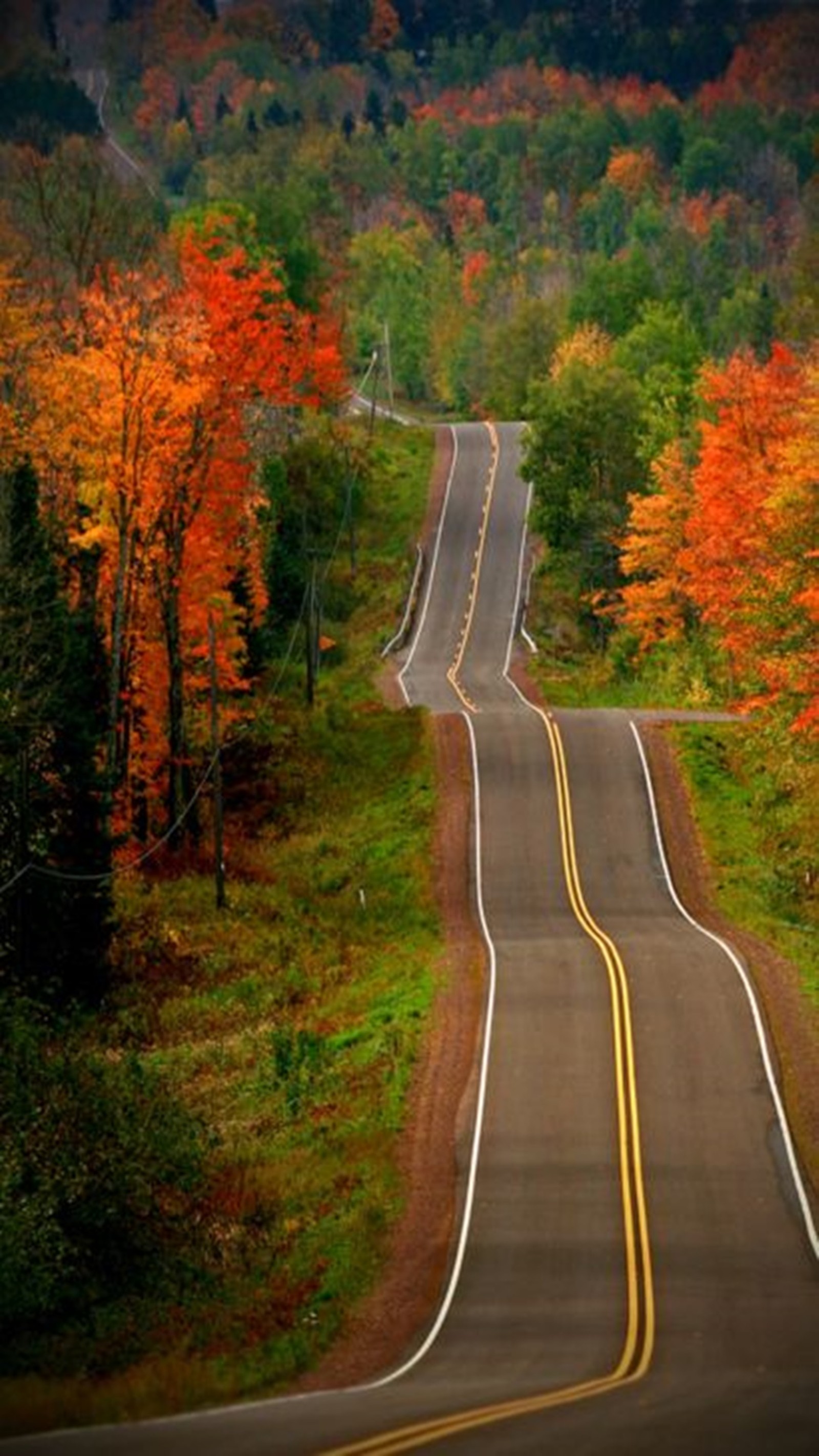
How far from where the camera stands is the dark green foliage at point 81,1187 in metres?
29.5

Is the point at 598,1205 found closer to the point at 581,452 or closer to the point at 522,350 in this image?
the point at 581,452

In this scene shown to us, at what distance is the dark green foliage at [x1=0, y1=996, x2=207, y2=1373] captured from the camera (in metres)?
29.5

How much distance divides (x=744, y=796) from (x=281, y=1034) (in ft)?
70.2

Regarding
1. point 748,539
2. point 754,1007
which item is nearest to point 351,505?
point 748,539

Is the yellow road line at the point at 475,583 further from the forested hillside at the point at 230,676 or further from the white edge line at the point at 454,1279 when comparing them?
the white edge line at the point at 454,1279

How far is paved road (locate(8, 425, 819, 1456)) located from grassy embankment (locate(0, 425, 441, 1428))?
1659 millimetres

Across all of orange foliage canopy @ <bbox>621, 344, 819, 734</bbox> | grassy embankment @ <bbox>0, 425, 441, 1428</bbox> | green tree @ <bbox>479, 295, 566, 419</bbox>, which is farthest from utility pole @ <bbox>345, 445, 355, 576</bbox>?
green tree @ <bbox>479, 295, 566, 419</bbox>

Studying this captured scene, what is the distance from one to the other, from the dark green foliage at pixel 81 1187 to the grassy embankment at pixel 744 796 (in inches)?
652

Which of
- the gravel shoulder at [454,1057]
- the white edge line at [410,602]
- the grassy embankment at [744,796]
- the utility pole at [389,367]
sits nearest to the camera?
the gravel shoulder at [454,1057]

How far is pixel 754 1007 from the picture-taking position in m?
45.3

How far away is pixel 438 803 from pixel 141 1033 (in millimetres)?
15964

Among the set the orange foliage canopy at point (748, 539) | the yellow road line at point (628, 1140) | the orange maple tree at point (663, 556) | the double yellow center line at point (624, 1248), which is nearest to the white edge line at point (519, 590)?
the orange foliage canopy at point (748, 539)

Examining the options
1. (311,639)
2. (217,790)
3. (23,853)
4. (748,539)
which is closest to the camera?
(23,853)

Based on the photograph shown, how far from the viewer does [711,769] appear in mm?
64125
